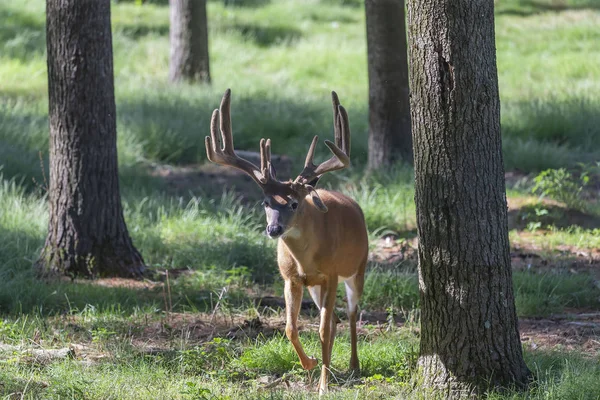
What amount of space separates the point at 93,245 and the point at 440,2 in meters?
3.98

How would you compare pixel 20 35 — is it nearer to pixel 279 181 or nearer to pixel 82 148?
pixel 82 148

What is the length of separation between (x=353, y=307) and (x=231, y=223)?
3.15 metres

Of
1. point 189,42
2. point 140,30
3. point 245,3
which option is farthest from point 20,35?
point 245,3

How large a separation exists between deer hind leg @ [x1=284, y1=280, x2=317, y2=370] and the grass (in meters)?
0.16

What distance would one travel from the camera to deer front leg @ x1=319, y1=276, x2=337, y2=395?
18.4 ft

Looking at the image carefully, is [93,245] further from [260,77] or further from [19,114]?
[260,77]

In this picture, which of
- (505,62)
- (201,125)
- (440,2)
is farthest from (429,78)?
(505,62)

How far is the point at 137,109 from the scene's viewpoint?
12.8 m

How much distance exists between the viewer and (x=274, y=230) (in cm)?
554

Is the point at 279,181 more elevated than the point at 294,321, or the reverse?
the point at 279,181

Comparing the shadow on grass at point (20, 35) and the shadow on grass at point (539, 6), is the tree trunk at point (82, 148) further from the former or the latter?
the shadow on grass at point (539, 6)

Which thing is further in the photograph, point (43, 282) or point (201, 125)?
point (201, 125)

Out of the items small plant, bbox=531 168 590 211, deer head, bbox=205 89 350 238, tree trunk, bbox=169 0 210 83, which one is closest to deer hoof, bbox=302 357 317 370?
deer head, bbox=205 89 350 238

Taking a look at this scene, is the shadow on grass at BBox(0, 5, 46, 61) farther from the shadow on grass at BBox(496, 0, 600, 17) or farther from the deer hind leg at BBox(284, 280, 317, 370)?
the deer hind leg at BBox(284, 280, 317, 370)
